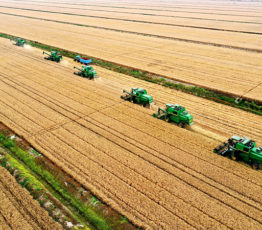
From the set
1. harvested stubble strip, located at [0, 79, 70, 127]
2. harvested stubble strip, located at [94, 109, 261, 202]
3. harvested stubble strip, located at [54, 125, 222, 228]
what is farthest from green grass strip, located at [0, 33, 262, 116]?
harvested stubble strip, located at [54, 125, 222, 228]

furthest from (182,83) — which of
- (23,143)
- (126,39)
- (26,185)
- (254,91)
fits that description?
(126,39)

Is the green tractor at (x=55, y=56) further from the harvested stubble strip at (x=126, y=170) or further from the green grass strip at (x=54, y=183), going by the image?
the green grass strip at (x=54, y=183)

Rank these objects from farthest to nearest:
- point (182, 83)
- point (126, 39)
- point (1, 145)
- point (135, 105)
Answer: point (126, 39) → point (182, 83) → point (135, 105) → point (1, 145)

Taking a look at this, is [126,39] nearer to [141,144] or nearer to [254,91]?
[254,91]

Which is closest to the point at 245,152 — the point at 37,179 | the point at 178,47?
the point at 37,179

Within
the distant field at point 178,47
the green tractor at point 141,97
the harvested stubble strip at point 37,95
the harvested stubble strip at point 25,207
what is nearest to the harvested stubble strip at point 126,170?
the harvested stubble strip at point 37,95

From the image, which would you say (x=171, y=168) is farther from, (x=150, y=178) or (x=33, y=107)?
(x=33, y=107)

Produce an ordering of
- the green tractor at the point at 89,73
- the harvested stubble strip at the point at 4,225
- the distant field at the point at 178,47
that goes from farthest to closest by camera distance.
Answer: the distant field at the point at 178,47
the green tractor at the point at 89,73
the harvested stubble strip at the point at 4,225

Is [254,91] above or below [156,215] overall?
above
